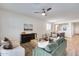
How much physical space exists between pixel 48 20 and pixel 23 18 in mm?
424

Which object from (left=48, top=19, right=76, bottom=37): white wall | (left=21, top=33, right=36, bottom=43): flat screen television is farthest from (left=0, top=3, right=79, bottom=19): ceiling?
(left=21, top=33, right=36, bottom=43): flat screen television

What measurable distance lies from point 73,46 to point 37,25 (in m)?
0.69

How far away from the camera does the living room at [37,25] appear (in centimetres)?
167

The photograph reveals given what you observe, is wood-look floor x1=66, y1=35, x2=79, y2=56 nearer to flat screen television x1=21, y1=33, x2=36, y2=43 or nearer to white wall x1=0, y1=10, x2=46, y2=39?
white wall x1=0, y1=10, x2=46, y2=39

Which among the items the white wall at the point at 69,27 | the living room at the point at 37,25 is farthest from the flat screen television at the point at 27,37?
the white wall at the point at 69,27

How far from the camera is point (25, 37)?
1.79 m

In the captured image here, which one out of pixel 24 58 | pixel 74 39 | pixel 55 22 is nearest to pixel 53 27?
pixel 55 22

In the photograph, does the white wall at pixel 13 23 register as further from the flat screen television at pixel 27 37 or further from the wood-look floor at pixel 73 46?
the wood-look floor at pixel 73 46

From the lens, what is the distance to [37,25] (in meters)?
1.84

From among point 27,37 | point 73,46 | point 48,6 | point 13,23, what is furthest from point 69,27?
point 13,23

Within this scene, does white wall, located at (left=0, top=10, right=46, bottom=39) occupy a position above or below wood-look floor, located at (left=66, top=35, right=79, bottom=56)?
above

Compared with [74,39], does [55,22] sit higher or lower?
higher

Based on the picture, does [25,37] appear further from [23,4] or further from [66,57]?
[66,57]

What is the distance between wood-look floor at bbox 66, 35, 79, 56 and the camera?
5.62 feet
